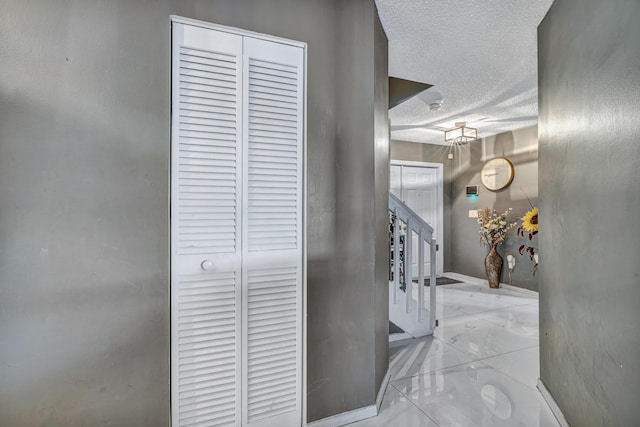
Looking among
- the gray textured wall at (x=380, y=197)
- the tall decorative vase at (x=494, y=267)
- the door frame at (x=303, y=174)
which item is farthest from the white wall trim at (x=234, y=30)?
the tall decorative vase at (x=494, y=267)

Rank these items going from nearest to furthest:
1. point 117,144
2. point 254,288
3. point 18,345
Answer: point 18,345 → point 117,144 → point 254,288

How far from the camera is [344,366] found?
72.3 inches

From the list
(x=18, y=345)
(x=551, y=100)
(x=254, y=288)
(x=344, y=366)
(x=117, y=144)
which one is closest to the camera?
(x=18, y=345)

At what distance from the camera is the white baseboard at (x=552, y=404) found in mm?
Result: 1781

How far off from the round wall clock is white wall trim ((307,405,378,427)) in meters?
4.34

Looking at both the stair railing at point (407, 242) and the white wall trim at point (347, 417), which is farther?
the stair railing at point (407, 242)

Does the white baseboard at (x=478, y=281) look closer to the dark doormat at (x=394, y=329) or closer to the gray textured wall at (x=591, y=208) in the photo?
the dark doormat at (x=394, y=329)

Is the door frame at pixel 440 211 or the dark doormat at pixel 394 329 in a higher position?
the door frame at pixel 440 211

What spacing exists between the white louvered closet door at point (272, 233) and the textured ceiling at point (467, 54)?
2.87 feet

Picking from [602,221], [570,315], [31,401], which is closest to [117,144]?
[31,401]

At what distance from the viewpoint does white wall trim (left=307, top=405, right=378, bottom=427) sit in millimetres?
1777

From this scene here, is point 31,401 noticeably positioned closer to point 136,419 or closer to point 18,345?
point 18,345

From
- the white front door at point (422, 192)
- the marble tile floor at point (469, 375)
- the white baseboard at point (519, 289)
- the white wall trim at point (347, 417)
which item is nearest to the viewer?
the white wall trim at point (347, 417)

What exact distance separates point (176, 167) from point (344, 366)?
1.36 metres
